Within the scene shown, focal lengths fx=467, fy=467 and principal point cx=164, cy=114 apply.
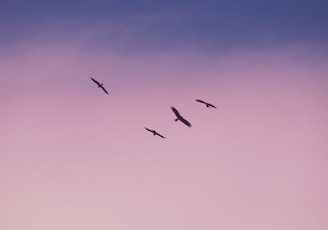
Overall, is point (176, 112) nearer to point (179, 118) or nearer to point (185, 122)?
point (179, 118)

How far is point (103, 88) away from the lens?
80.2m

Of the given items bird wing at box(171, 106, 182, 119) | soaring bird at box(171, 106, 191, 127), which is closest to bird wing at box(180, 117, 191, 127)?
soaring bird at box(171, 106, 191, 127)

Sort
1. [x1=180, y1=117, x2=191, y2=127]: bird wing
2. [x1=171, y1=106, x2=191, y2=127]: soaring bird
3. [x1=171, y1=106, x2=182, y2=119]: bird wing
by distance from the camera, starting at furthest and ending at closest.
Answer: [x1=171, y1=106, x2=182, y2=119]: bird wing < [x1=171, y1=106, x2=191, y2=127]: soaring bird < [x1=180, y1=117, x2=191, y2=127]: bird wing

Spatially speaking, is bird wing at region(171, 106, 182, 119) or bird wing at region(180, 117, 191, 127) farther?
bird wing at region(171, 106, 182, 119)

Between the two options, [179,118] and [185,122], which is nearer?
[185,122]

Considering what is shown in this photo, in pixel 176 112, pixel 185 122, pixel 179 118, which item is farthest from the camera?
pixel 179 118

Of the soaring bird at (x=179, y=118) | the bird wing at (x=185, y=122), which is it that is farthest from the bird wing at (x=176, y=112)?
the bird wing at (x=185, y=122)

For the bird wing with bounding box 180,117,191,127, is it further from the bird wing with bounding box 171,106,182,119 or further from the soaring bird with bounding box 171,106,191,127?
the bird wing with bounding box 171,106,182,119

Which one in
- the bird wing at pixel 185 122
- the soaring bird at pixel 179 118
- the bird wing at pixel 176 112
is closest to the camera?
the bird wing at pixel 185 122

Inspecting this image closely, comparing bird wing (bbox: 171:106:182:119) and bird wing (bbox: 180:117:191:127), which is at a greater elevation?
bird wing (bbox: 171:106:182:119)

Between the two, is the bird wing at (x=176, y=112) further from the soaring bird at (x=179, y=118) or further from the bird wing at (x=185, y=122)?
the bird wing at (x=185, y=122)

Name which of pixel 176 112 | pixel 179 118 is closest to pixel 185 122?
pixel 179 118

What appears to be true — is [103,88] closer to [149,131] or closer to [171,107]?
[149,131]

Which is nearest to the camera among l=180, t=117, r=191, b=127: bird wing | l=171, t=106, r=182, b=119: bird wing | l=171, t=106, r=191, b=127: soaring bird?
l=180, t=117, r=191, b=127: bird wing
